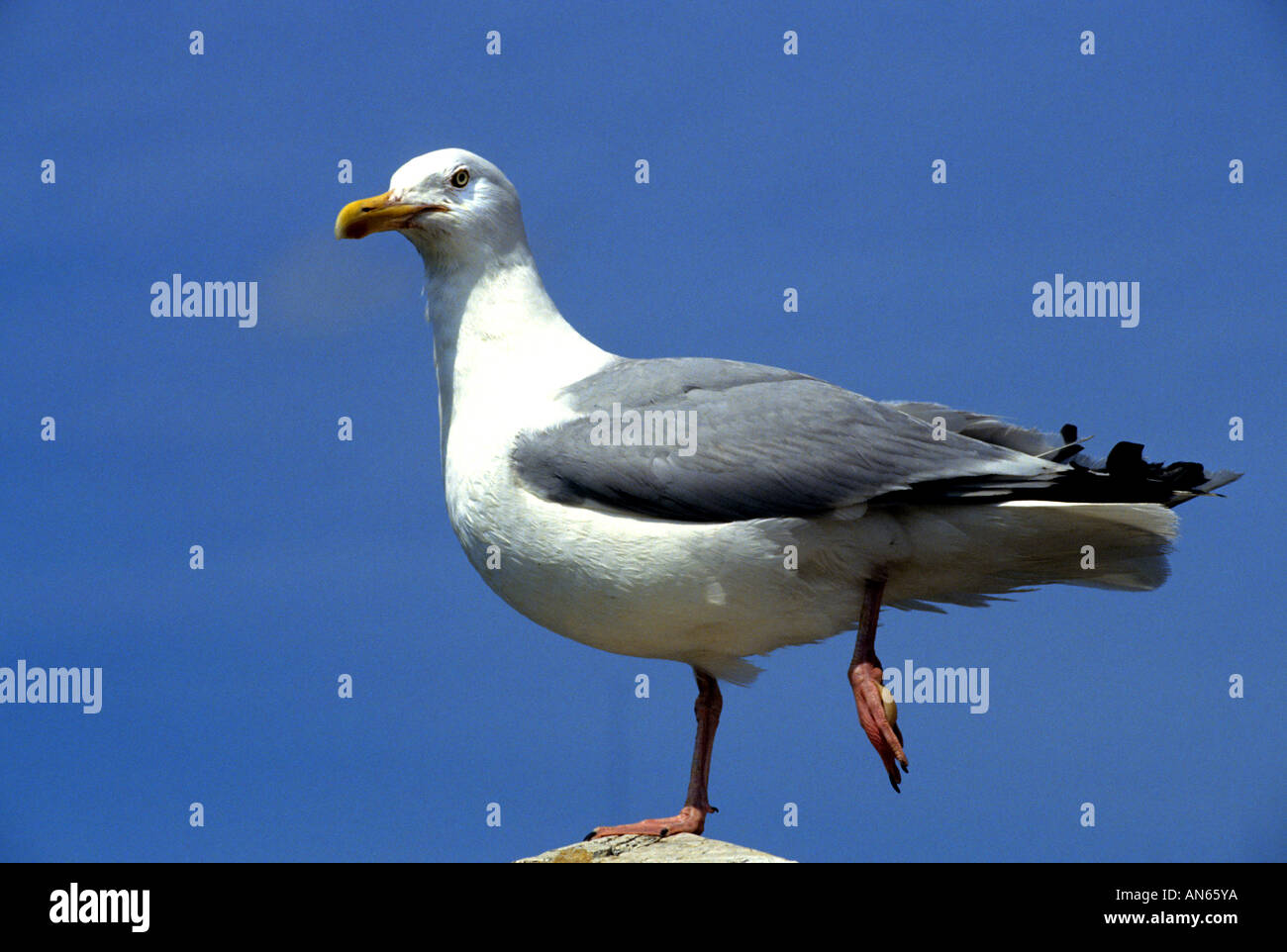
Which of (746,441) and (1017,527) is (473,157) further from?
(1017,527)

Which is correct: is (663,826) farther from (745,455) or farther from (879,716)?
(745,455)

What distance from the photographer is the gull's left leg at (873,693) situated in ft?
36.8

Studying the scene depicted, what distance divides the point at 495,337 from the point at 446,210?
0.96m

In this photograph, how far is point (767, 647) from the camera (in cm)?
1191

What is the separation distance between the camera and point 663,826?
11.9 m

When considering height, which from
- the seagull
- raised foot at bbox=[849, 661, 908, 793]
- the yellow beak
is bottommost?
raised foot at bbox=[849, 661, 908, 793]

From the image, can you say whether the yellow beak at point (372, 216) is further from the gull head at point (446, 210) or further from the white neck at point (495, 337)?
the white neck at point (495, 337)

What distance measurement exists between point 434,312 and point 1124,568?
16.8 feet

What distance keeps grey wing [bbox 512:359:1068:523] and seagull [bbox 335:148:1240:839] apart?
13 millimetres

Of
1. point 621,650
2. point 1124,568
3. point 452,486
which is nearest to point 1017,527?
point 1124,568

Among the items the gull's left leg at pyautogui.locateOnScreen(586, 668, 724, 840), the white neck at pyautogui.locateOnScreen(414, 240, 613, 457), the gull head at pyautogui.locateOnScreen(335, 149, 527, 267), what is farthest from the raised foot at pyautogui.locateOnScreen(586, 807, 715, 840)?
the gull head at pyautogui.locateOnScreen(335, 149, 527, 267)

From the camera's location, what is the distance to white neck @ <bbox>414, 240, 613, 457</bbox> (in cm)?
1204

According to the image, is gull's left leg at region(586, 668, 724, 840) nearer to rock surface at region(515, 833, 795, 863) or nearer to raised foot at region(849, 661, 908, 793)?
rock surface at region(515, 833, 795, 863)

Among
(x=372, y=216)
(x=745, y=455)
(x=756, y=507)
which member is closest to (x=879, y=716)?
(x=756, y=507)
